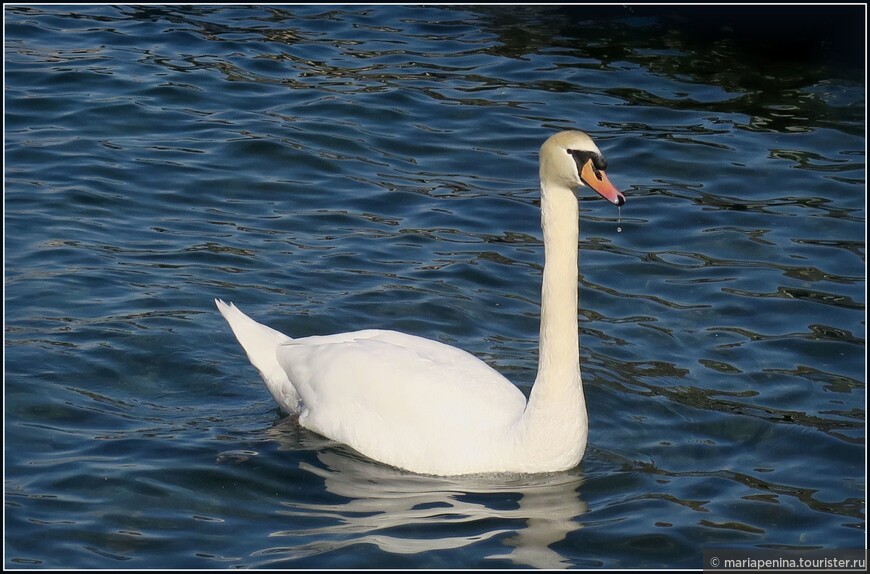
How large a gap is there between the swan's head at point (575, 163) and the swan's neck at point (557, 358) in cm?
19

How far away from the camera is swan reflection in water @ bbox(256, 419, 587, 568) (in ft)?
18.1

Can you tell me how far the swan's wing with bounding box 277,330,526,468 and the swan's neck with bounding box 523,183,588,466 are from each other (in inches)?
8.3

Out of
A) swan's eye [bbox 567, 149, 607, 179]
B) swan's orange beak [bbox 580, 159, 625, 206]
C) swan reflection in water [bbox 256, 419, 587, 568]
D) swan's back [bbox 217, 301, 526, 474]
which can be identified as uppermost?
swan's eye [bbox 567, 149, 607, 179]

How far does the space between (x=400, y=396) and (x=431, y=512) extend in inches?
29.5

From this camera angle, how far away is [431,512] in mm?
5801

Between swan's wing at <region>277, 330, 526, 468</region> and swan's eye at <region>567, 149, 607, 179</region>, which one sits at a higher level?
swan's eye at <region>567, 149, 607, 179</region>

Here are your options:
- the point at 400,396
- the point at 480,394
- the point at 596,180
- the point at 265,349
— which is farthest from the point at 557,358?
the point at 265,349

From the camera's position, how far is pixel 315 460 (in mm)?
6422

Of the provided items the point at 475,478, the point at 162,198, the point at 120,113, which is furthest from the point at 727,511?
the point at 120,113

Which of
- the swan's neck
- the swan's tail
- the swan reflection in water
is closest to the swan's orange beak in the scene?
the swan's neck

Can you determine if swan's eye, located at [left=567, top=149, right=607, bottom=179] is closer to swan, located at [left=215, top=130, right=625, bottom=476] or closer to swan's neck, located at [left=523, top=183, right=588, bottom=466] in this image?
swan, located at [left=215, top=130, right=625, bottom=476]

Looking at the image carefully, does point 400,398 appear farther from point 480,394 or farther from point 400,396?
point 480,394

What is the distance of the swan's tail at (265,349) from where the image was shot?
275 inches

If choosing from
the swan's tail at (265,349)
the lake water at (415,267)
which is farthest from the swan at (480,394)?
the swan's tail at (265,349)
